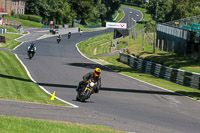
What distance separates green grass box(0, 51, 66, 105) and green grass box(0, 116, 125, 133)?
6.24 m

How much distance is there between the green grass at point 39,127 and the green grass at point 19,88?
6236 millimetres

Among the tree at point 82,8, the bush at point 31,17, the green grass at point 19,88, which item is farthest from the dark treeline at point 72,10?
the green grass at point 19,88

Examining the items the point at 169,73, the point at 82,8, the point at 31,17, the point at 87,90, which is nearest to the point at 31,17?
the point at 31,17

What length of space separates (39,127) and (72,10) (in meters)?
130

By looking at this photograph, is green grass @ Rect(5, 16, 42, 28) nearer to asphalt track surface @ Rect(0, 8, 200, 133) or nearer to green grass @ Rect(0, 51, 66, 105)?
green grass @ Rect(0, 51, 66, 105)

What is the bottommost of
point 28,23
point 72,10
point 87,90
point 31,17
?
point 87,90

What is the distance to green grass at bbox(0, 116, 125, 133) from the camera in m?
11.0

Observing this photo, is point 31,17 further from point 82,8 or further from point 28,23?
point 82,8

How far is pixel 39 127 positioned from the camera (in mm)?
11586

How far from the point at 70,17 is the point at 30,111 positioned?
4764 inches

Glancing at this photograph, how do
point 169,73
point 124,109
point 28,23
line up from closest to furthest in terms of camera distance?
point 124,109, point 169,73, point 28,23

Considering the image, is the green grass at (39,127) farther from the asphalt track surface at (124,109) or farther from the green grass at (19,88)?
the green grass at (19,88)

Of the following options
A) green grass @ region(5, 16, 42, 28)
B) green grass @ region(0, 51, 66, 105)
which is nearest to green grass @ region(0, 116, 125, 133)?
green grass @ region(0, 51, 66, 105)

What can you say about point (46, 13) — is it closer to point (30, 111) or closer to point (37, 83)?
point (37, 83)
